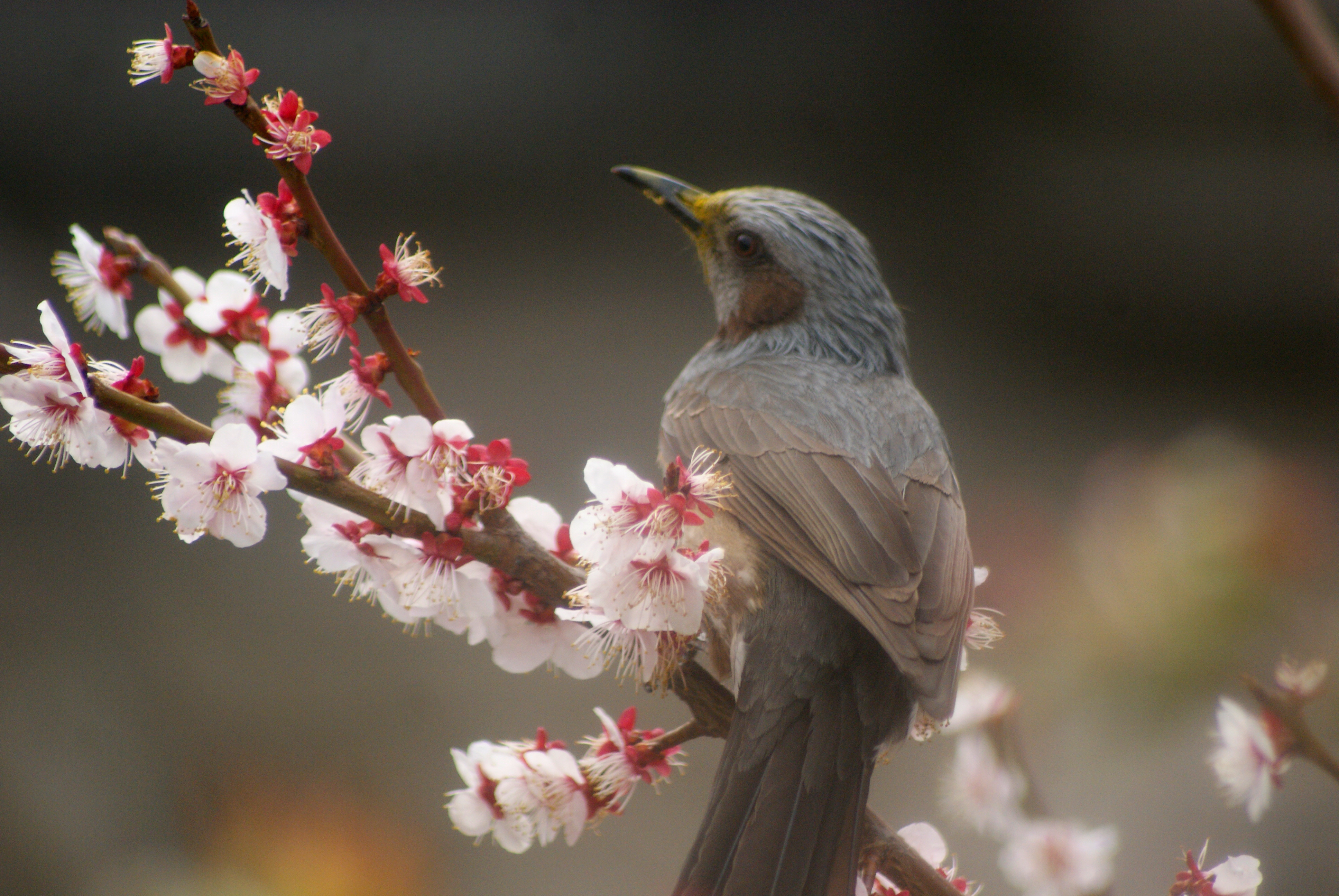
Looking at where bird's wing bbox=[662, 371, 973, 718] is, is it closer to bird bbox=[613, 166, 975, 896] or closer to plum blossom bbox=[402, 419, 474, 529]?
bird bbox=[613, 166, 975, 896]

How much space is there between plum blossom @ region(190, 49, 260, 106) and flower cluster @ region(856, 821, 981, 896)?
104 centimetres

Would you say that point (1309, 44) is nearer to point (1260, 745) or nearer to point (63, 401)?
point (1260, 745)

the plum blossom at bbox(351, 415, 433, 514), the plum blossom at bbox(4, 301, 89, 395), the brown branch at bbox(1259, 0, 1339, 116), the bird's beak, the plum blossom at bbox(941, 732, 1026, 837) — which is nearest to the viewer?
the brown branch at bbox(1259, 0, 1339, 116)

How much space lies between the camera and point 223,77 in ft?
3.01

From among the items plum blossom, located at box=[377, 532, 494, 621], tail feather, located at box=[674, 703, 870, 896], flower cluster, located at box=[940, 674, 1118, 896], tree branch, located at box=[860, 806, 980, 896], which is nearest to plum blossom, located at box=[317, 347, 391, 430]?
plum blossom, located at box=[377, 532, 494, 621]

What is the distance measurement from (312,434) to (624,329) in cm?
246

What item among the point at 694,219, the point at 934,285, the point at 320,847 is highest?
the point at 934,285

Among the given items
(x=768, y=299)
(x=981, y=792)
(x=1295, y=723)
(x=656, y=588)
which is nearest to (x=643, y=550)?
(x=656, y=588)

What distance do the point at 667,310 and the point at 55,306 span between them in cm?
190

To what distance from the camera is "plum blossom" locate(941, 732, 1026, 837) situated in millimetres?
1481

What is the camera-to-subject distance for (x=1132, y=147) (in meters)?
3.10

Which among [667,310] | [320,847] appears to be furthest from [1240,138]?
[320,847]

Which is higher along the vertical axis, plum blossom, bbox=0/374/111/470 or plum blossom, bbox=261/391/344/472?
plum blossom, bbox=261/391/344/472

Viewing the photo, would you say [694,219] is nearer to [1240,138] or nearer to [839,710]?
[839,710]
